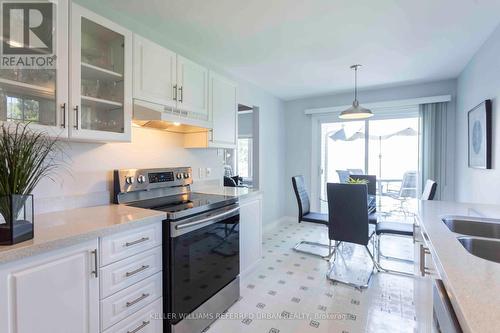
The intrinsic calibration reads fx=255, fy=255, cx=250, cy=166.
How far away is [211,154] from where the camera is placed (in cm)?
312

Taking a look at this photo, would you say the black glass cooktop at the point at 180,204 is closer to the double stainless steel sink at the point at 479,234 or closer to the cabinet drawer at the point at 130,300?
the cabinet drawer at the point at 130,300

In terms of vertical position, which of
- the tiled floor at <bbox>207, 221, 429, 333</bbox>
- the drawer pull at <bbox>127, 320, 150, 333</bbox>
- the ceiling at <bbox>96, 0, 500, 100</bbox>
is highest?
the ceiling at <bbox>96, 0, 500, 100</bbox>

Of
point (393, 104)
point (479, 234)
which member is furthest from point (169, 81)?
point (393, 104)

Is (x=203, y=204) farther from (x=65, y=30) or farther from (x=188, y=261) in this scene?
(x=65, y=30)

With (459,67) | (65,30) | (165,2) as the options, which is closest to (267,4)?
(165,2)

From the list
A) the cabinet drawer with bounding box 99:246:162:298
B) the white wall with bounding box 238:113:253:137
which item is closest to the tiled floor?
the cabinet drawer with bounding box 99:246:162:298

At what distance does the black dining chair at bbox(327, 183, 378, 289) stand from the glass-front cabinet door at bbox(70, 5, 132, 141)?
2085 mm

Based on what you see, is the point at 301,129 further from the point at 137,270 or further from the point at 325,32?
the point at 137,270

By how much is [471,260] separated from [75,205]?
2.21 metres

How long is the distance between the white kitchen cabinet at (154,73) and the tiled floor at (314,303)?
1.84m

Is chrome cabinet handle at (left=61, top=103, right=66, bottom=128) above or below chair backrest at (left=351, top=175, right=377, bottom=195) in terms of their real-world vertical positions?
above

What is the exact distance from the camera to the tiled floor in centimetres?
193

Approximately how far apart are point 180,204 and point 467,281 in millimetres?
1717

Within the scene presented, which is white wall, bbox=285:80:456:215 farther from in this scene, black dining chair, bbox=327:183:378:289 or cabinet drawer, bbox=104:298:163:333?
cabinet drawer, bbox=104:298:163:333
